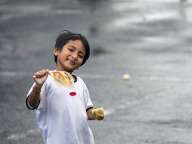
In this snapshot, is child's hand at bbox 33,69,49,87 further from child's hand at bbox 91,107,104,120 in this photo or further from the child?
child's hand at bbox 91,107,104,120

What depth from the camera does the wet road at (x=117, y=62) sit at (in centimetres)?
815

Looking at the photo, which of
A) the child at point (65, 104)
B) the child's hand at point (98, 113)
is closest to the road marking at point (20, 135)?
the child at point (65, 104)

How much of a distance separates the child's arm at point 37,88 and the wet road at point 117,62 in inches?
112

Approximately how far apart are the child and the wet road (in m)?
2.84

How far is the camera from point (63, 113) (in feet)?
15.4

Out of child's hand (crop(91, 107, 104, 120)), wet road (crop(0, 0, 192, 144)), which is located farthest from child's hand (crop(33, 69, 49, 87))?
wet road (crop(0, 0, 192, 144))

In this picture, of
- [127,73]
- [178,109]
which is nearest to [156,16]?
[127,73]

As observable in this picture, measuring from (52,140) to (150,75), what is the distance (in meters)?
6.56

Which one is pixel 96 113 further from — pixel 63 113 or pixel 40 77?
pixel 40 77

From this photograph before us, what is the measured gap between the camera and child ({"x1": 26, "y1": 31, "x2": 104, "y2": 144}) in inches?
A: 184

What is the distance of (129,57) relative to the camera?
12617 mm

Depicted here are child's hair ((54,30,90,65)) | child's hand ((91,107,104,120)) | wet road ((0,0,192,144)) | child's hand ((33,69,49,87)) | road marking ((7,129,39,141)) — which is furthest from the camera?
wet road ((0,0,192,144))

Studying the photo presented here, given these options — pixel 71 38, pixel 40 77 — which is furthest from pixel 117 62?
pixel 40 77

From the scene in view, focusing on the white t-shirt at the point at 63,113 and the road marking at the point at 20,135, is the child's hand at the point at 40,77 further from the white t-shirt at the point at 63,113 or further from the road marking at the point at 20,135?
the road marking at the point at 20,135
